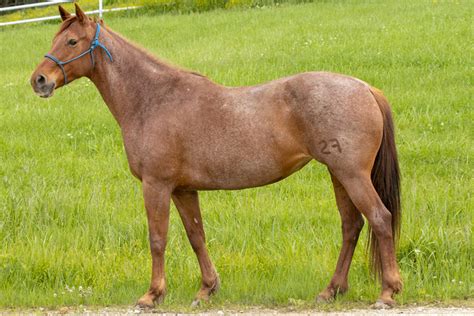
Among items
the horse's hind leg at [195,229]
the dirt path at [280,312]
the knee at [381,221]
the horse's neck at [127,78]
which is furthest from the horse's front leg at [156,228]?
the knee at [381,221]

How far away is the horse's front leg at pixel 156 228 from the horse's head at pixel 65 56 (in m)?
1.02

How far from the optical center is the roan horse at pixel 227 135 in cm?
594

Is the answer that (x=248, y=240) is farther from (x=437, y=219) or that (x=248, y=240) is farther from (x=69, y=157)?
(x=69, y=157)

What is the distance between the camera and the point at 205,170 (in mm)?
6238

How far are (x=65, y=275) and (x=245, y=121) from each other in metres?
2.10

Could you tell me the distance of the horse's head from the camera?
6.30 m

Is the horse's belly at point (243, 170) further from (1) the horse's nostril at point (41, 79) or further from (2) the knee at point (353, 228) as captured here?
(1) the horse's nostril at point (41, 79)

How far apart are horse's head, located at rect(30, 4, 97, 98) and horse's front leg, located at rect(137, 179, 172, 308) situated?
1.02 metres

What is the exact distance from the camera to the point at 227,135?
6.20m

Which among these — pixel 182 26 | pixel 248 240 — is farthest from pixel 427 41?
pixel 248 240

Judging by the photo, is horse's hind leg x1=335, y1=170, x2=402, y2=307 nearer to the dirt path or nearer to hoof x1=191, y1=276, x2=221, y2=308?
the dirt path

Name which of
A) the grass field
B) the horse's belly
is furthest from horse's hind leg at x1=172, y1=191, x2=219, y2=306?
the horse's belly

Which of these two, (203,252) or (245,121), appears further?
(203,252)

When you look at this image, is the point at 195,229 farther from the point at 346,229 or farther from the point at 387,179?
the point at 387,179
